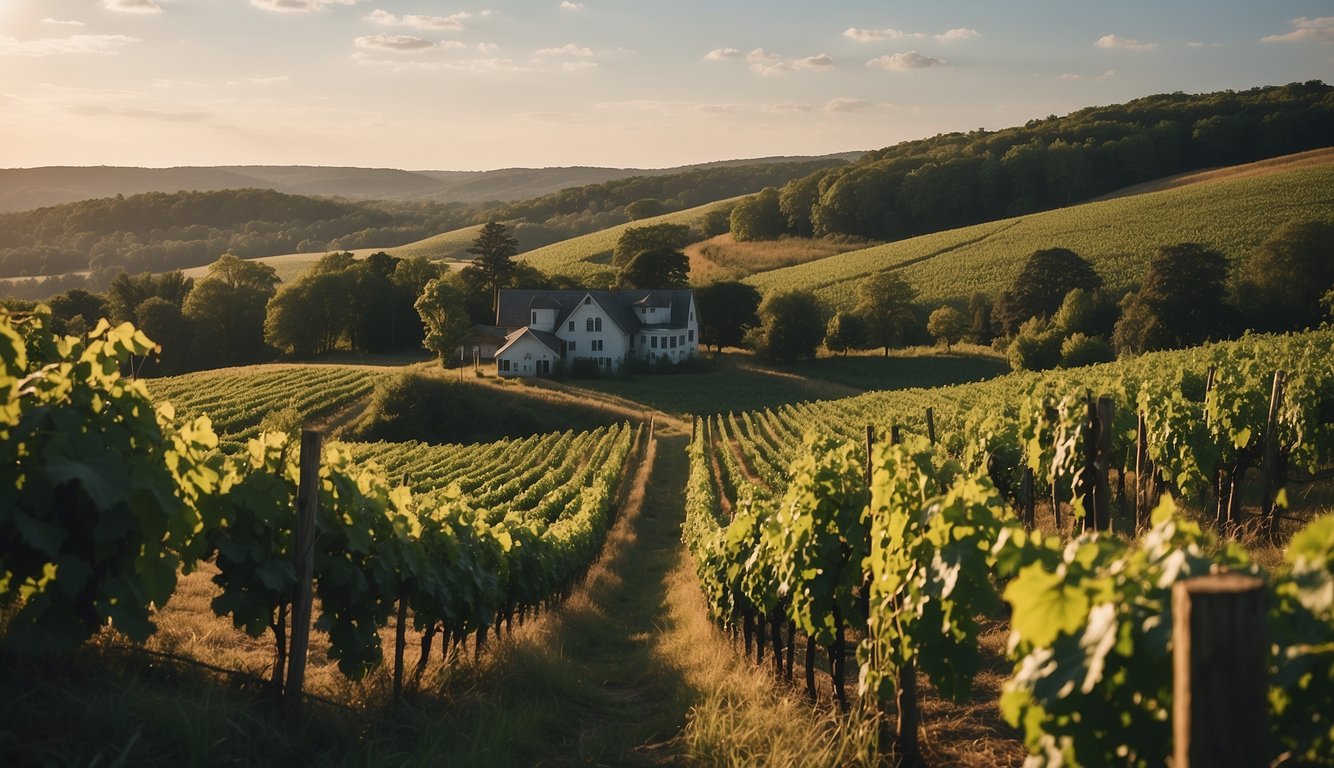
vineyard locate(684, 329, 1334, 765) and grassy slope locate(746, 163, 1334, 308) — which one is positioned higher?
grassy slope locate(746, 163, 1334, 308)

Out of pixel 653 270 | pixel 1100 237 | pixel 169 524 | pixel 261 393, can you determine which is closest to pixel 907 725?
pixel 169 524

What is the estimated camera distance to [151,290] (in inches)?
3179

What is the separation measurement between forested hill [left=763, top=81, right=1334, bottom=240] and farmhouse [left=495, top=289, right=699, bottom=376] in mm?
39548

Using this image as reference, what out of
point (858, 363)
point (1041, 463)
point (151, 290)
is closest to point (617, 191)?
point (151, 290)

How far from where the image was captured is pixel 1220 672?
7.52 ft

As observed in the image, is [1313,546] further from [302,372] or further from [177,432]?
[302,372]

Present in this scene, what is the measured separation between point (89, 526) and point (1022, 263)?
7664cm

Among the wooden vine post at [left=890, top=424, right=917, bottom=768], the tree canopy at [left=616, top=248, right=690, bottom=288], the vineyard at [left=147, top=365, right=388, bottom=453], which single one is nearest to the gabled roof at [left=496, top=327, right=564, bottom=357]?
the vineyard at [left=147, top=365, right=388, bottom=453]

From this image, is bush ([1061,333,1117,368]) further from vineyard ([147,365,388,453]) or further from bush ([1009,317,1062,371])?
vineyard ([147,365,388,453])

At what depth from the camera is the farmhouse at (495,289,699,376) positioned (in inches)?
2415

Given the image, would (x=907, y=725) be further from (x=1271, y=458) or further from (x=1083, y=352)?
(x=1083, y=352)

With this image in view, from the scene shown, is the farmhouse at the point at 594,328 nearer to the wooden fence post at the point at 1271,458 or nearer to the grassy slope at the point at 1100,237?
the grassy slope at the point at 1100,237

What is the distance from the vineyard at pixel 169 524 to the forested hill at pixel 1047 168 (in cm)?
9748

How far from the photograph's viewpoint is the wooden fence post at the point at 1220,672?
2248mm
